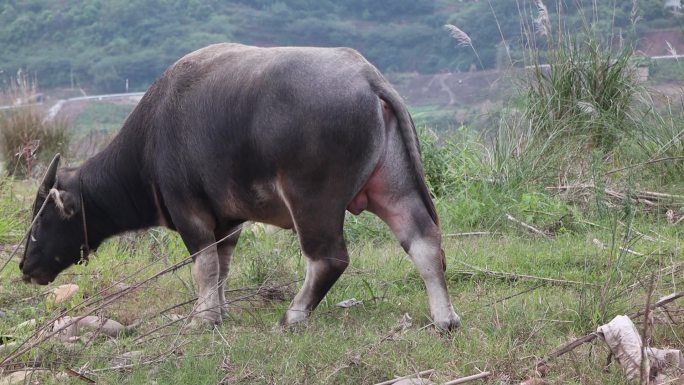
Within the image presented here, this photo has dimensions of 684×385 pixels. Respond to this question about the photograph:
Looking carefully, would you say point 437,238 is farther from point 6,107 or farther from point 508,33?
point 6,107

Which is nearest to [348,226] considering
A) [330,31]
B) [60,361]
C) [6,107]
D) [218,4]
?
[60,361]

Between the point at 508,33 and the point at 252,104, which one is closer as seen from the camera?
the point at 252,104

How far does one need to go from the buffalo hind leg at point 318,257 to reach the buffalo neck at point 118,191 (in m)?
1.27

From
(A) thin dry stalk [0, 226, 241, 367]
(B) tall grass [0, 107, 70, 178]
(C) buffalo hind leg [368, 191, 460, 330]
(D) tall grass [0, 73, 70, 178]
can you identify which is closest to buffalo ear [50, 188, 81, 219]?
(A) thin dry stalk [0, 226, 241, 367]

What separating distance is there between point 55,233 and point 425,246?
8.66 ft

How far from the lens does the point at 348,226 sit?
8.28 meters

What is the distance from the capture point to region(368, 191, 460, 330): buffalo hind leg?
5.34 meters

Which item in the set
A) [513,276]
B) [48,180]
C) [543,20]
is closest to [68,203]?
[48,180]

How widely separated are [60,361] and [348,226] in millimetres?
3601

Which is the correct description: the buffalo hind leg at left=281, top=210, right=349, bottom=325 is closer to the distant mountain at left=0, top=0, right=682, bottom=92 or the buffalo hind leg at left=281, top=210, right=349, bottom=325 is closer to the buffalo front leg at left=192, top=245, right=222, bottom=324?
the buffalo front leg at left=192, top=245, right=222, bottom=324

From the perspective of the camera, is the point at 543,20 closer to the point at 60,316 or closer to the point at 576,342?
the point at 576,342

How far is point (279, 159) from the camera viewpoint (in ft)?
17.5

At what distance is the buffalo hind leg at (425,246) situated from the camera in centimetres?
534

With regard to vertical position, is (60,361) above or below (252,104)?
below
